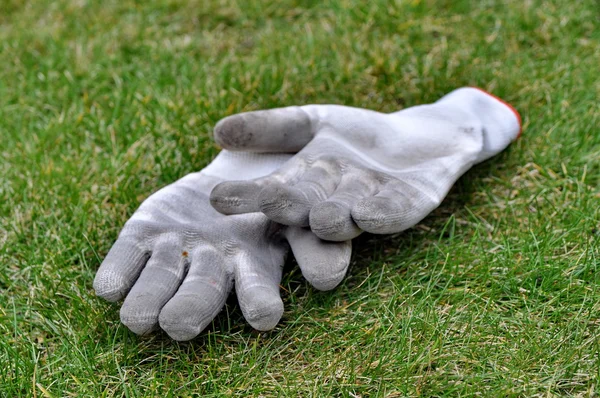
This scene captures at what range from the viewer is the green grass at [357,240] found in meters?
1.36

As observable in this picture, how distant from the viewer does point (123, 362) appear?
4.63ft

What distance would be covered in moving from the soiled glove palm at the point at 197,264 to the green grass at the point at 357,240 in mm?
83

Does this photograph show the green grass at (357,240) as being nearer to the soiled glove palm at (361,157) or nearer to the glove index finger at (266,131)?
the soiled glove palm at (361,157)

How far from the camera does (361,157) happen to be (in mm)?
1702

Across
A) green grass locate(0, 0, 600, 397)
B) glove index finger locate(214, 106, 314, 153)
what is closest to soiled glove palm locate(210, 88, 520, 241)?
glove index finger locate(214, 106, 314, 153)

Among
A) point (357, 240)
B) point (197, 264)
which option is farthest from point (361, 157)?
point (197, 264)

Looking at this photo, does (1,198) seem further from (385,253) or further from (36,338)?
(385,253)

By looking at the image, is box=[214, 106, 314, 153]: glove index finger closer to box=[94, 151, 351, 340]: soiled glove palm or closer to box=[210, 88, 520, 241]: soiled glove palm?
box=[210, 88, 520, 241]: soiled glove palm

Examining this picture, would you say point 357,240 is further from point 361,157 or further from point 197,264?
point 197,264

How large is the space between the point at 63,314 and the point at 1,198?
539 millimetres

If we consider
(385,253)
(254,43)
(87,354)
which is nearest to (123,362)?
(87,354)

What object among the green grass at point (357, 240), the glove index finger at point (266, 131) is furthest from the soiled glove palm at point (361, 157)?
the green grass at point (357, 240)

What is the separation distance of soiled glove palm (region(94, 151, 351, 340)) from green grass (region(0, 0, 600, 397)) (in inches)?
3.3

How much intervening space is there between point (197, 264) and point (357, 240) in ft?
1.42
